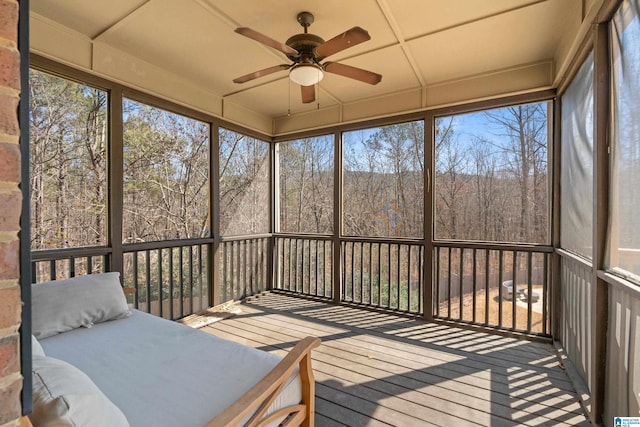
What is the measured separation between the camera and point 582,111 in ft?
7.89

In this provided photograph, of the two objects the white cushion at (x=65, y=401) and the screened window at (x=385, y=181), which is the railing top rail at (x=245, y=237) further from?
the white cushion at (x=65, y=401)

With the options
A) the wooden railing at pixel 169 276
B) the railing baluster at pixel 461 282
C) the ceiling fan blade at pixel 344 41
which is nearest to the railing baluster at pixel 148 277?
the wooden railing at pixel 169 276

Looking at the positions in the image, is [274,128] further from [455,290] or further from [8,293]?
[8,293]

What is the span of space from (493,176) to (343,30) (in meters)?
2.24

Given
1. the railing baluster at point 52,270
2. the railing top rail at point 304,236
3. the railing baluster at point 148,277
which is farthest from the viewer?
the railing top rail at point 304,236

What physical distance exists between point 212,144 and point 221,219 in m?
1.01

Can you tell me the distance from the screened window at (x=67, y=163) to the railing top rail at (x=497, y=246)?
365cm

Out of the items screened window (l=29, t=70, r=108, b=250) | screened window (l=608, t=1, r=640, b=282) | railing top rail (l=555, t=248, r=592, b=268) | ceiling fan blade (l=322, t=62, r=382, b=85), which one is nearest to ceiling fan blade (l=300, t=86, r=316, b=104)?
ceiling fan blade (l=322, t=62, r=382, b=85)

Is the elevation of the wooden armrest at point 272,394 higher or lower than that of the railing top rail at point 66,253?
lower

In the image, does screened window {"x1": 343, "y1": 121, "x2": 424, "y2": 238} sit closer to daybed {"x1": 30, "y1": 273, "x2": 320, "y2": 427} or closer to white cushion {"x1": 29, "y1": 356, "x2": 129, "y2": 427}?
daybed {"x1": 30, "y1": 273, "x2": 320, "y2": 427}

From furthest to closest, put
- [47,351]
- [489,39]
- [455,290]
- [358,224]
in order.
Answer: [358,224] → [455,290] → [489,39] → [47,351]

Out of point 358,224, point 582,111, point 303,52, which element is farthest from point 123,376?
point 582,111

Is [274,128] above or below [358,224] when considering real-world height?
above

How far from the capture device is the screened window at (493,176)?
3221mm
